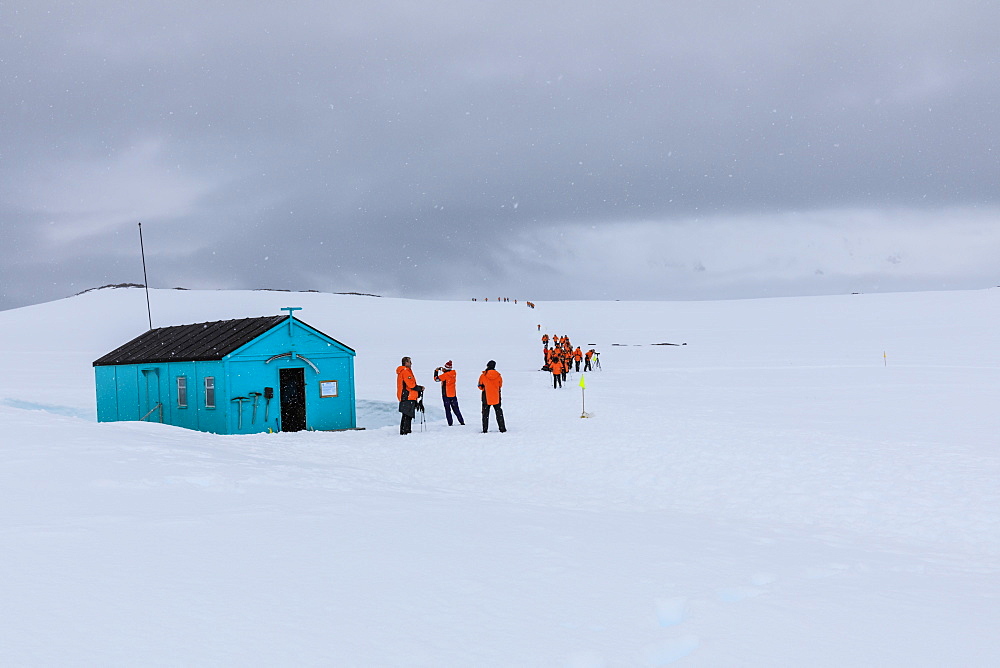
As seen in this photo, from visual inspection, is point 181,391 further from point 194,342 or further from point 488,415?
point 488,415

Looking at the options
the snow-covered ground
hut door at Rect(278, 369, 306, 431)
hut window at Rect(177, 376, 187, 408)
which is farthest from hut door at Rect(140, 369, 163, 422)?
the snow-covered ground

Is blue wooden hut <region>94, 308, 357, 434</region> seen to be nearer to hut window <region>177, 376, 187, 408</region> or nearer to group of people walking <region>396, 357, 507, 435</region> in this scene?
hut window <region>177, 376, 187, 408</region>

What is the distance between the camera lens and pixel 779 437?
17.1 m

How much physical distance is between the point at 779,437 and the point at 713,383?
15.7m

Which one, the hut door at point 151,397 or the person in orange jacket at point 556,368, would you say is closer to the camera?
the hut door at point 151,397

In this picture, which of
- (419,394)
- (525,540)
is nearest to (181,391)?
(419,394)

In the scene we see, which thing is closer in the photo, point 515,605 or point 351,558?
point 515,605

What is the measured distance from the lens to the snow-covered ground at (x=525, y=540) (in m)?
5.12

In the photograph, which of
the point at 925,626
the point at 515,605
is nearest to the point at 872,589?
the point at 925,626

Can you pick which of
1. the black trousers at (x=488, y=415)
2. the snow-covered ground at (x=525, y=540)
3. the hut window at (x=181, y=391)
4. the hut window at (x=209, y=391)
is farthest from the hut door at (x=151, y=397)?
the black trousers at (x=488, y=415)

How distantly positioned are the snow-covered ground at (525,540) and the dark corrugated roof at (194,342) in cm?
358

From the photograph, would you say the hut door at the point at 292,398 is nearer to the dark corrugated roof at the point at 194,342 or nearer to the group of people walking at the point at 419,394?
the dark corrugated roof at the point at 194,342

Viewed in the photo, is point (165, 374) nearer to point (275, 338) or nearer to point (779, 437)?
point (275, 338)

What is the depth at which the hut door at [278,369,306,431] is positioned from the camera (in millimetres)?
23297
